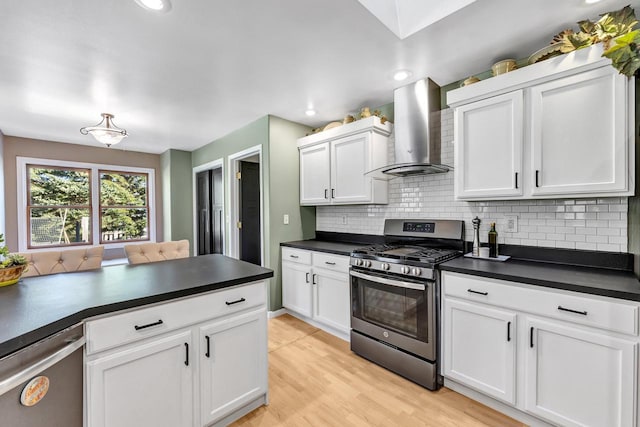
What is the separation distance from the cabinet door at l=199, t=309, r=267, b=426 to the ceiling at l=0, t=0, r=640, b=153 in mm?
1817

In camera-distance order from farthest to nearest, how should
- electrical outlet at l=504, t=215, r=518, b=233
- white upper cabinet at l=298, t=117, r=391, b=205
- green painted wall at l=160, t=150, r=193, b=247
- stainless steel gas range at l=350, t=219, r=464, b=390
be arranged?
1. green painted wall at l=160, t=150, r=193, b=247
2. white upper cabinet at l=298, t=117, r=391, b=205
3. electrical outlet at l=504, t=215, r=518, b=233
4. stainless steel gas range at l=350, t=219, r=464, b=390

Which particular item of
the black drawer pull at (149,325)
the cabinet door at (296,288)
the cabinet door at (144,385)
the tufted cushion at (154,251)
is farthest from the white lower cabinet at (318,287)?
the black drawer pull at (149,325)

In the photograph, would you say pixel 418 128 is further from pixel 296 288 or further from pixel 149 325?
pixel 149 325

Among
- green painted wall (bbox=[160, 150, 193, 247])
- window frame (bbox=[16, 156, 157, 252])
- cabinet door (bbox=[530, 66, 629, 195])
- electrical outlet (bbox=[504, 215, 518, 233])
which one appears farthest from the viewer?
green painted wall (bbox=[160, 150, 193, 247])

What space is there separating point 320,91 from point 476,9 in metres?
1.43

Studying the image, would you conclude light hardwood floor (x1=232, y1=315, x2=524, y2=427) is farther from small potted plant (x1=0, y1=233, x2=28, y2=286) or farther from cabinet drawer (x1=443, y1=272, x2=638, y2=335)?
small potted plant (x1=0, y1=233, x2=28, y2=286)

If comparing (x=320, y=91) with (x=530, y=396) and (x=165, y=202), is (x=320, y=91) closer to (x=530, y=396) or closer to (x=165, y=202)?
(x=530, y=396)

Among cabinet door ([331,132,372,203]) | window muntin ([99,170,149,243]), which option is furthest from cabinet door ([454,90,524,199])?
window muntin ([99,170,149,243])

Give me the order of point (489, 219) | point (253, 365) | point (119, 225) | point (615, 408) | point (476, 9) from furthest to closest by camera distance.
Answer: point (119, 225)
point (489, 219)
point (253, 365)
point (476, 9)
point (615, 408)

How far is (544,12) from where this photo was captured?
164 cm

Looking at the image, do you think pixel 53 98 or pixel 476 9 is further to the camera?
pixel 53 98

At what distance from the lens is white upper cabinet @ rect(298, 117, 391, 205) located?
9.37 ft

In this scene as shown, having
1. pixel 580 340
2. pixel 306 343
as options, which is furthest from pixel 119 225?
pixel 580 340

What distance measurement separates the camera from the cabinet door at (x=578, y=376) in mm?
1370
